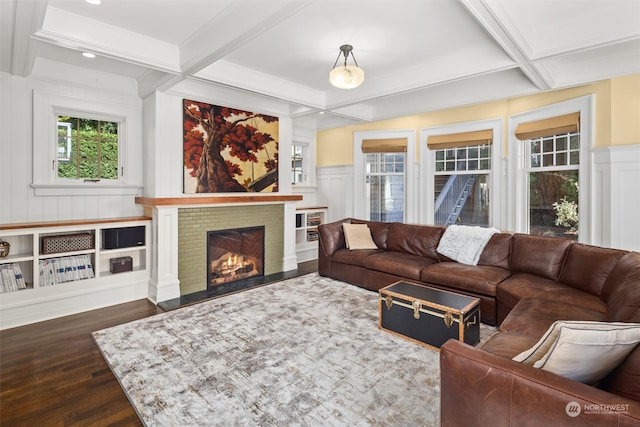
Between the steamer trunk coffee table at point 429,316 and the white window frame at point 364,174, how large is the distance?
2.85m

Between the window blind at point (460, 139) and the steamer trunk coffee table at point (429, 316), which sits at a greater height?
the window blind at point (460, 139)

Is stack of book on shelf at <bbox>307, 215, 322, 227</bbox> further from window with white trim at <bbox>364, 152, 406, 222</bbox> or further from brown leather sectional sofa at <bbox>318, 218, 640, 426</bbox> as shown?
brown leather sectional sofa at <bbox>318, 218, 640, 426</bbox>

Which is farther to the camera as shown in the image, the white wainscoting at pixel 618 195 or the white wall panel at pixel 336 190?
the white wall panel at pixel 336 190

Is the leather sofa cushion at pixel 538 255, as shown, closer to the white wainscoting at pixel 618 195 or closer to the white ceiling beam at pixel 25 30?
the white wainscoting at pixel 618 195

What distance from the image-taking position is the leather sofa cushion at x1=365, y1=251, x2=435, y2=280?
3.85 metres

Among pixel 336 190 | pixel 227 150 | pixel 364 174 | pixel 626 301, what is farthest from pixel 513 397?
pixel 336 190

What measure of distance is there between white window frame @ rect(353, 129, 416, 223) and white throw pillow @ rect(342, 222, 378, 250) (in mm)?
1198

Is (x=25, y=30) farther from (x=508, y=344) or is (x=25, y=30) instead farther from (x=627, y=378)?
(x=627, y=378)

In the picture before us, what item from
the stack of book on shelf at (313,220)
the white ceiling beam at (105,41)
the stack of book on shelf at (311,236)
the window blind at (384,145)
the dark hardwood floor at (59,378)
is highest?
the white ceiling beam at (105,41)

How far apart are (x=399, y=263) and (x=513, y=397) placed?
9.12 feet

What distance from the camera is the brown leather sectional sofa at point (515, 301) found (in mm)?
1164

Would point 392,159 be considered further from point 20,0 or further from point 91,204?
point 20,0

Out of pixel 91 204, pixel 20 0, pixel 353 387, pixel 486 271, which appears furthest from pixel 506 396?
pixel 91 204

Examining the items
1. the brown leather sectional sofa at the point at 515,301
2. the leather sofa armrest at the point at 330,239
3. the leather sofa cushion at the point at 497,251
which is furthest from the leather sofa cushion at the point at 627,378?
the leather sofa armrest at the point at 330,239
